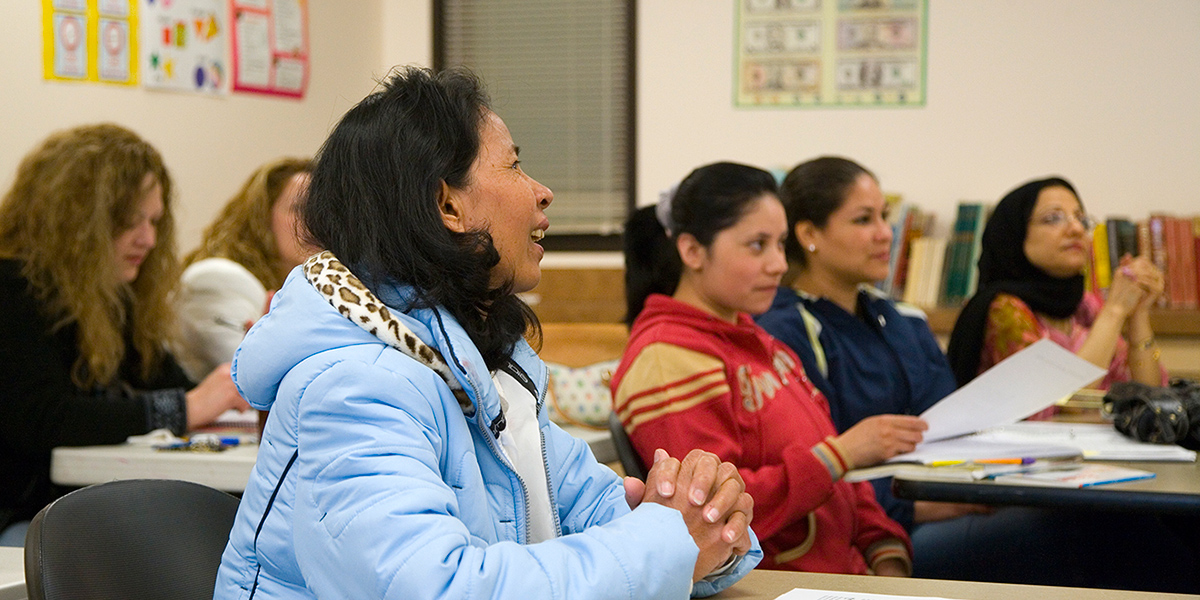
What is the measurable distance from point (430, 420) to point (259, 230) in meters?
2.34

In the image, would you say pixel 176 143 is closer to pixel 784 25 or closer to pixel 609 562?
pixel 784 25

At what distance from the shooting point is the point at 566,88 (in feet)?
15.1

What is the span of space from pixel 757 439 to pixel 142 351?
1430mm

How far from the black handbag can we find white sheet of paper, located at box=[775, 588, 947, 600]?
123 centimetres

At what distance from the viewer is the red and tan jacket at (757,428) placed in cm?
181

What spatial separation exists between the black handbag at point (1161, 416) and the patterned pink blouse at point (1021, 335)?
1.64 ft

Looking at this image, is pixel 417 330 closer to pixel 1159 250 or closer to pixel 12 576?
pixel 12 576

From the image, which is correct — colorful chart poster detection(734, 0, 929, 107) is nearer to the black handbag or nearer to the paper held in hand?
the black handbag

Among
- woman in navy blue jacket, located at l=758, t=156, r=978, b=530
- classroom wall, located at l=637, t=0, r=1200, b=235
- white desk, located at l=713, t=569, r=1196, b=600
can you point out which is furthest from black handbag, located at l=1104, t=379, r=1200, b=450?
classroom wall, located at l=637, t=0, r=1200, b=235

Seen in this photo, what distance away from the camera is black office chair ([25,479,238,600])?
3.31 ft

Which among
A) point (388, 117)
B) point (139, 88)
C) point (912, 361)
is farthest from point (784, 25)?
point (388, 117)

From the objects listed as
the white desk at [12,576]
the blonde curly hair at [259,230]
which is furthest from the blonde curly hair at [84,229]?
the white desk at [12,576]

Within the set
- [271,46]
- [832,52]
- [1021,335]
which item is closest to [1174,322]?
[1021,335]

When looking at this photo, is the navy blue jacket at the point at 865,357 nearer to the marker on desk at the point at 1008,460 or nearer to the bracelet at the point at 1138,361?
the marker on desk at the point at 1008,460
